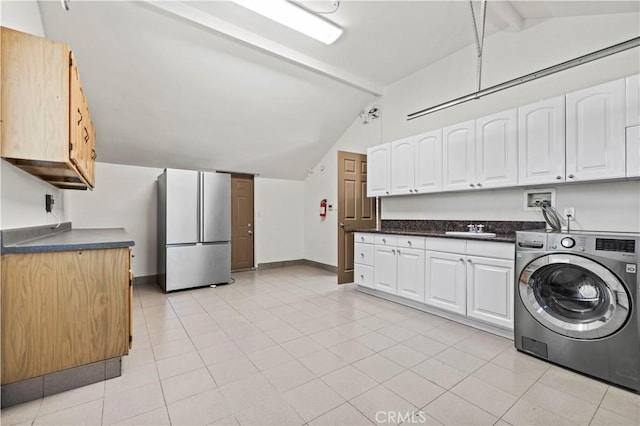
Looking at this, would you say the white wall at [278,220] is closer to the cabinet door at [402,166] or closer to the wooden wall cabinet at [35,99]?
the cabinet door at [402,166]

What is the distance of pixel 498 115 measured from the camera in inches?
116

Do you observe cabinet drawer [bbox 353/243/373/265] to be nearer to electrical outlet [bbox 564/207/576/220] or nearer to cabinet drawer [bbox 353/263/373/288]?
cabinet drawer [bbox 353/263/373/288]

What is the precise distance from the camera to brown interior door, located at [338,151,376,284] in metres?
4.54

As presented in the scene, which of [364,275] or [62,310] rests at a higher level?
[62,310]

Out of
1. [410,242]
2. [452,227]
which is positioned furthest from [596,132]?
[410,242]

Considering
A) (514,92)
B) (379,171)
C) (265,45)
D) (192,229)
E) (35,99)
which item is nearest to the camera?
(35,99)

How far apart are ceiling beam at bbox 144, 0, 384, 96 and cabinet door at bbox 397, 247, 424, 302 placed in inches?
104

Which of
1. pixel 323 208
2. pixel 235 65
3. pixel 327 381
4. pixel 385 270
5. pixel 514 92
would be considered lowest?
pixel 327 381

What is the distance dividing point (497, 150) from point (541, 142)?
0.38 metres

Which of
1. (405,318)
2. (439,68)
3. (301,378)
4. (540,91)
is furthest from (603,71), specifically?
(301,378)

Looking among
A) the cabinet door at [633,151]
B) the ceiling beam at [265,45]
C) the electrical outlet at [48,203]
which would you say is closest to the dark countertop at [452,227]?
the cabinet door at [633,151]

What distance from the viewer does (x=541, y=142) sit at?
2.66 metres

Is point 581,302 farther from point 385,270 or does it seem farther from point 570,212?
point 385,270

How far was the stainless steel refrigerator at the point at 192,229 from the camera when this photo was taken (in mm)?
4223
